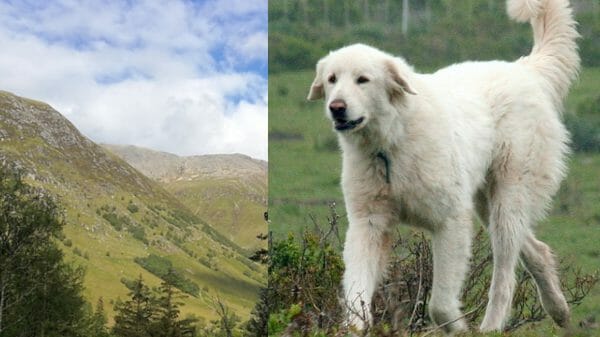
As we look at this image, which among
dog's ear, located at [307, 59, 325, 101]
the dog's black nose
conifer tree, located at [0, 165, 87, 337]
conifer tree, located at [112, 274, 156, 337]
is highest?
dog's ear, located at [307, 59, 325, 101]

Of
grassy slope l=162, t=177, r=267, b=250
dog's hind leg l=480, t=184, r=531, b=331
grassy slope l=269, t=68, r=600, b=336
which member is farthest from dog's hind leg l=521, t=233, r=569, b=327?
grassy slope l=162, t=177, r=267, b=250

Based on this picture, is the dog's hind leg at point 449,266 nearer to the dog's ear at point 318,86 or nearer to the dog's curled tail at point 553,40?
the dog's ear at point 318,86

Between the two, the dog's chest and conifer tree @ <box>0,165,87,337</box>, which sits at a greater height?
the dog's chest

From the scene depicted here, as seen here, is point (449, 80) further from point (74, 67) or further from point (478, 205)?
point (74, 67)

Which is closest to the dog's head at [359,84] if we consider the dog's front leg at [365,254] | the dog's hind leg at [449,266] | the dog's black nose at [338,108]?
the dog's black nose at [338,108]

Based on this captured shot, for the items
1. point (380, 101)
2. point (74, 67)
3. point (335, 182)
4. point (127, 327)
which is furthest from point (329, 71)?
point (74, 67)

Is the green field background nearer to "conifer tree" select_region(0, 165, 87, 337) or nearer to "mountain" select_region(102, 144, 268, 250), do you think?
"conifer tree" select_region(0, 165, 87, 337)

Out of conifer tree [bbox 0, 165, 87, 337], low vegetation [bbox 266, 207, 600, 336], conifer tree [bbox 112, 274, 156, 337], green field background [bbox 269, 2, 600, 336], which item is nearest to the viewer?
low vegetation [bbox 266, 207, 600, 336]
